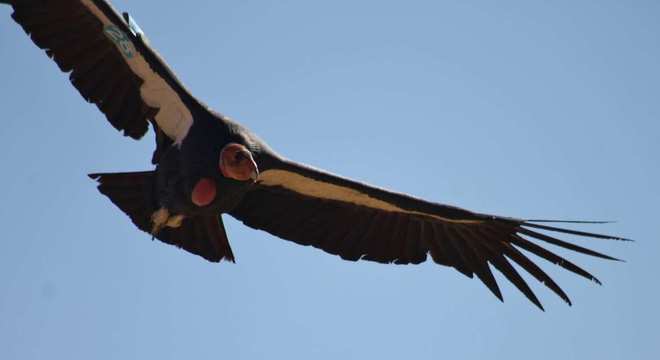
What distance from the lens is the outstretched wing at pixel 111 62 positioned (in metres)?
14.9

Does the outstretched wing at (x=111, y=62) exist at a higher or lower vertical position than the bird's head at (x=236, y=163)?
higher

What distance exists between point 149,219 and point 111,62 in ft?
6.34

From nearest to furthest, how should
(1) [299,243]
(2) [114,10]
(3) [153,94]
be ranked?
(2) [114,10] → (3) [153,94] → (1) [299,243]

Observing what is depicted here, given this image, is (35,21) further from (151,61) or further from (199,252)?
(199,252)

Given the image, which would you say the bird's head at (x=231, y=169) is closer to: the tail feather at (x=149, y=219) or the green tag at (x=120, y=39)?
the tail feather at (x=149, y=219)

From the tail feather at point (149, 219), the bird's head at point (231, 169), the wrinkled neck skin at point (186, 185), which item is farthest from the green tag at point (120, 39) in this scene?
the bird's head at point (231, 169)

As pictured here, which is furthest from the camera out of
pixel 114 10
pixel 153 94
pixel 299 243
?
pixel 299 243

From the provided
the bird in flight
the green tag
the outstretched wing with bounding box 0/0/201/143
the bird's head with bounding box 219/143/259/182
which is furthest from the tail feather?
the green tag

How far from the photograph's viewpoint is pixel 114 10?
14648mm

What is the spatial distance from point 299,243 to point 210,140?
2.44 metres

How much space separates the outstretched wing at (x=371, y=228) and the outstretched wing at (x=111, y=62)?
1.65 meters

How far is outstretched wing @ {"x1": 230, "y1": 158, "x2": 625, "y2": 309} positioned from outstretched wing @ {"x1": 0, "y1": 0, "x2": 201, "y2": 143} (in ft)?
5.40

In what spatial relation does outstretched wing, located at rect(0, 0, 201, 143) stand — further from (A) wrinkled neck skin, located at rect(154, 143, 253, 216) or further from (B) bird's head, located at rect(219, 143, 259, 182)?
(B) bird's head, located at rect(219, 143, 259, 182)

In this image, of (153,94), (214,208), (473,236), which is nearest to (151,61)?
(153,94)
